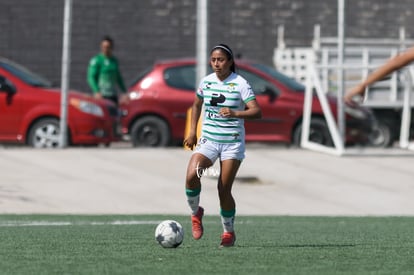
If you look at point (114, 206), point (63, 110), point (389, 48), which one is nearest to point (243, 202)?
point (114, 206)

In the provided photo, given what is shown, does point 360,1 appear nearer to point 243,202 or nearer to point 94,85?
point 94,85

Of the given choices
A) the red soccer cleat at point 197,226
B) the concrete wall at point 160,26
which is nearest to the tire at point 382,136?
the concrete wall at point 160,26

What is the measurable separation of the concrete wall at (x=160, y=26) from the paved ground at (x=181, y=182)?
10990mm

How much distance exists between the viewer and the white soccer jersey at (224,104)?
12.2m

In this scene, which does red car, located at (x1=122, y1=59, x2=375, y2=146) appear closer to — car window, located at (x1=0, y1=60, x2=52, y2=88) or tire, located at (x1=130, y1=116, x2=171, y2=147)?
tire, located at (x1=130, y1=116, x2=171, y2=147)

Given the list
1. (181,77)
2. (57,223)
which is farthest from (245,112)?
(181,77)

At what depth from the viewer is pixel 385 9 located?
1409 inches

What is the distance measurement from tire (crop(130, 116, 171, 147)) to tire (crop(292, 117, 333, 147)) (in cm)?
217

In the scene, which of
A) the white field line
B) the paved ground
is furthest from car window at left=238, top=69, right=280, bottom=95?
the white field line

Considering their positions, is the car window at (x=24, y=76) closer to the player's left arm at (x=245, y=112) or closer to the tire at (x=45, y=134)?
the tire at (x=45, y=134)

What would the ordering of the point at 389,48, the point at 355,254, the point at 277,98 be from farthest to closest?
the point at 389,48
the point at 277,98
the point at 355,254

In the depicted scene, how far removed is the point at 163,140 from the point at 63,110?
8.36 ft

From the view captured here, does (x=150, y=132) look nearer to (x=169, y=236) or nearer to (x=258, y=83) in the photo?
(x=258, y=83)

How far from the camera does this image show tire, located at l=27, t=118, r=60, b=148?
24344 mm
